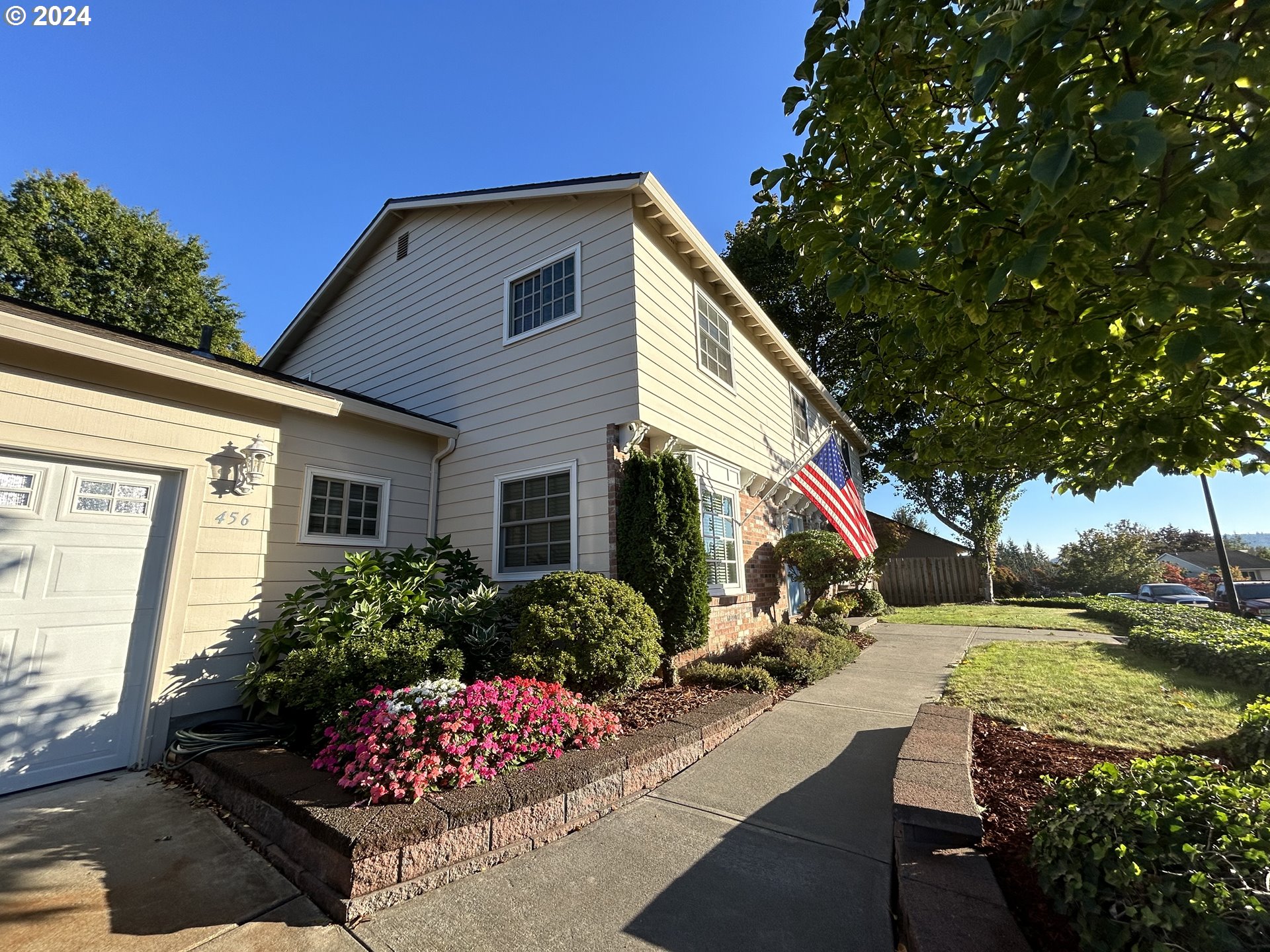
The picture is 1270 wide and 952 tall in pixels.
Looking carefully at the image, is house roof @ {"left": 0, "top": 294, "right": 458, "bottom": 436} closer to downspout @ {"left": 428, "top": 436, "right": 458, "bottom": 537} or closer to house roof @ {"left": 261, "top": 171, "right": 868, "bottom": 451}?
downspout @ {"left": 428, "top": 436, "right": 458, "bottom": 537}

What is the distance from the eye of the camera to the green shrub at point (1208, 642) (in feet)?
19.6

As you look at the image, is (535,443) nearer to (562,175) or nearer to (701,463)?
(701,463)

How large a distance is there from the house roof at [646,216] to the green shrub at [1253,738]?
284 inches

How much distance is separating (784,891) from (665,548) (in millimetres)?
3620

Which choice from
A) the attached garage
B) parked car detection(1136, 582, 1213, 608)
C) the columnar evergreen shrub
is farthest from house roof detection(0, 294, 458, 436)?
parked car detection(1136, 582, 1213, 608)

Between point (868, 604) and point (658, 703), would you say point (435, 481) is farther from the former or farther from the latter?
point (868, 604)

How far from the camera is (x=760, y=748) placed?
4.61 meters

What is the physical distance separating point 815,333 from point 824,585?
1334 cm

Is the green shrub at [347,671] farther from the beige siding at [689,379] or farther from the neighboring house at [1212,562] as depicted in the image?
the neighboring house at [1212,562]

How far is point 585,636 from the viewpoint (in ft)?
16.5

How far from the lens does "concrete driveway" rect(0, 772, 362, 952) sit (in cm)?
238

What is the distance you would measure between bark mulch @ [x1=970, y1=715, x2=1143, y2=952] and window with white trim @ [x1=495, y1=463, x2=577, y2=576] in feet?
14.6

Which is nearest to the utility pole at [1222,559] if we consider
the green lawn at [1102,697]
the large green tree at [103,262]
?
the green lawn at [1102,697]

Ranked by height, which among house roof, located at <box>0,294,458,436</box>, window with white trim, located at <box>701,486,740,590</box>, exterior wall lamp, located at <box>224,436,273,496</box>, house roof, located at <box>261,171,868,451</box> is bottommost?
window with white trim, located at <box>701,486,740,590</box>
